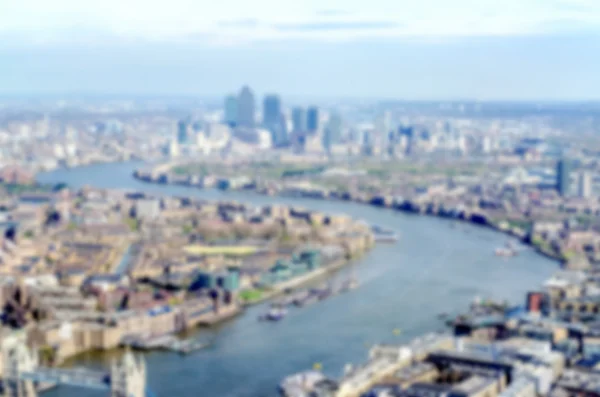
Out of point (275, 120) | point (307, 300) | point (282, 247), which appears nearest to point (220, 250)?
point (282, 247)

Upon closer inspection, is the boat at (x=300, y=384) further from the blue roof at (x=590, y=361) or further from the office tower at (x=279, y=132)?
the office tower at (x=279, y=132)

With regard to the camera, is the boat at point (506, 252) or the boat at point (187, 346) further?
the boat at point (506, 252)

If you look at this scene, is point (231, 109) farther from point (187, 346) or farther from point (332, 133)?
point (187, 346)

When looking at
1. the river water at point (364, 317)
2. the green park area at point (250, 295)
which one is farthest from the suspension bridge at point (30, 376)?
the green park area at point (250, 295)

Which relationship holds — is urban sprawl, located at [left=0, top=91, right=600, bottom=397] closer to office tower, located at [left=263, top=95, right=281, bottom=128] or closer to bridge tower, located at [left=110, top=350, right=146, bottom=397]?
bridge tower, located at [left=110, top=350, right=146, bottom=397]

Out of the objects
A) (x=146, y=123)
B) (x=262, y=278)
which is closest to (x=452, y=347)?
(x=262, y=278)

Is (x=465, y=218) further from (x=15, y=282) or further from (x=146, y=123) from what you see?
(x=146, y=123)

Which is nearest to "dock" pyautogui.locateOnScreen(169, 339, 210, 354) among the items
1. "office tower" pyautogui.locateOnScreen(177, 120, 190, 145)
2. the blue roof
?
the blue roof
